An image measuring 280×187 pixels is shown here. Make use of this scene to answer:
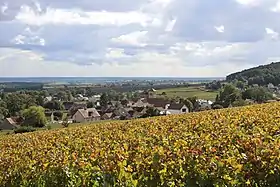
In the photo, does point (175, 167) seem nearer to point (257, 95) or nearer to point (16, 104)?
point (257, 95)

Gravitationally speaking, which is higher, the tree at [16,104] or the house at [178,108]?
the house at [178,108]

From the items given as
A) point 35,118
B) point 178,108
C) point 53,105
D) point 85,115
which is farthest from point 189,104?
point 53,105

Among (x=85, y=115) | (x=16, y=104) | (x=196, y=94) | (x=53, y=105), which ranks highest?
(x=196, y=94)

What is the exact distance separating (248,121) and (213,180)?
19.9 feet

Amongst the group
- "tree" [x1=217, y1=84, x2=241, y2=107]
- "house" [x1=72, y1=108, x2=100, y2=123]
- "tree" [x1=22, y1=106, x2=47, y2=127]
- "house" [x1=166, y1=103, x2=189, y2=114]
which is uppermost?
"tree" [x1=217, y1=84, x2=241, y2=107]

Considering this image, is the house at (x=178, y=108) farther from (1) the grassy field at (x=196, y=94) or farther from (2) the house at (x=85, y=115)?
(1) the grassy field at (x=196, y=94)

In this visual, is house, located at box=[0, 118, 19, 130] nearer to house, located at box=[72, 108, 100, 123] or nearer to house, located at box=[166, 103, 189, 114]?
house, located at box=[72, 108, 100, 123]

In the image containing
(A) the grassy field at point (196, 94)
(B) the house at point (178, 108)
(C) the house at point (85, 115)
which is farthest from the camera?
(A) the grassy field at point (196, 94)

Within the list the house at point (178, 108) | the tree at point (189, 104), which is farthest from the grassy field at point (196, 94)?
the house at point (178, 108)

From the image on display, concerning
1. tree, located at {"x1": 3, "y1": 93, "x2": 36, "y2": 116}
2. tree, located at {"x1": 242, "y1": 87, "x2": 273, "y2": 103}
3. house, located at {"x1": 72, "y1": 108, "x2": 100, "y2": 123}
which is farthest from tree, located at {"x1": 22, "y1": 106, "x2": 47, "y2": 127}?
tree, located at {"x1": 242, "y1": 87, "x2": 273, "y2": 103}

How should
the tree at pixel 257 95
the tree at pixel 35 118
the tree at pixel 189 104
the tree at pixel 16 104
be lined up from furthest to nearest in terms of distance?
the tree at pixel 16 104, the tree at pixel 189 104, the tree at pixel 35 118, the tree at pixel 257 95

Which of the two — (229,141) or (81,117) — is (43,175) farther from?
(81,117)

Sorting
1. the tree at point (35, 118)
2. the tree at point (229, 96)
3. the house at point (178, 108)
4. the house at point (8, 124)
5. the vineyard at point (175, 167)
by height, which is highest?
the vineyard at point (175, 167)

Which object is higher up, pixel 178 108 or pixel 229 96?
pixel 229 96
